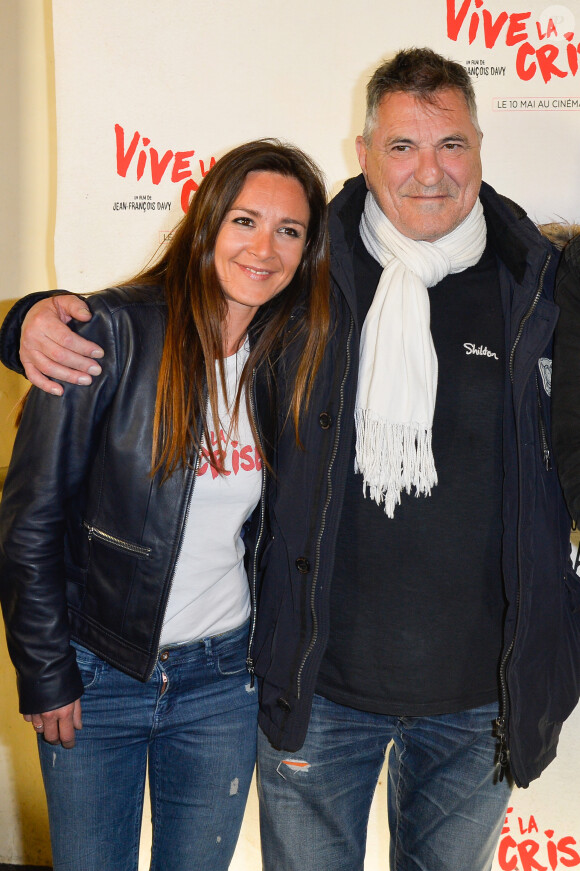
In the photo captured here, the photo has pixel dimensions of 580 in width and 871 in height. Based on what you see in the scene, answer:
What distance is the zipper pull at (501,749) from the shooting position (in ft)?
4.78

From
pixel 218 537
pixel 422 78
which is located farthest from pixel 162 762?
pixel 422 78

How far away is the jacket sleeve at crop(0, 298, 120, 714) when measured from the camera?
4.26 ft

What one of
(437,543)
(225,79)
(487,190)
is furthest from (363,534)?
(225,79)

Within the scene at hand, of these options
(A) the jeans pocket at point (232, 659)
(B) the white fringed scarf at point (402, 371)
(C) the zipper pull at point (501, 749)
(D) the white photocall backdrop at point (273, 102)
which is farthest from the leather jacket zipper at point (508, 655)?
(D) the white photocall backdrop at point (273, 102)

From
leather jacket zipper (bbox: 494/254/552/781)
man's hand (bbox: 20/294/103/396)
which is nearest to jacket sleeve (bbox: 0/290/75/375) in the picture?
man's hand (bbox: 20/294/103/396)

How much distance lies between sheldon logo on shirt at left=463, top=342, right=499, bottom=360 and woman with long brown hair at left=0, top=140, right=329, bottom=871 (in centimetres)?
29

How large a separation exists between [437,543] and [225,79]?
1.33 metres

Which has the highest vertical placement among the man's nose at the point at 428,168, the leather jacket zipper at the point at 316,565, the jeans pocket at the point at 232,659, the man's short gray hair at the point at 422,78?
the man's short gray hair at the point at 422,78

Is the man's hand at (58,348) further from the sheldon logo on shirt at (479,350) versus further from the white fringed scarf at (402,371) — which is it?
the sheldon logo on shirt at (479,350)

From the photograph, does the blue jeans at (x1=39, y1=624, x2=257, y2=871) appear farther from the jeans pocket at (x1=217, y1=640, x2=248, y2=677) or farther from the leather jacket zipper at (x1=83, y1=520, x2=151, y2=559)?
the leather jacket zipper at (x1=83, y1=520, x2=151, y2=559)

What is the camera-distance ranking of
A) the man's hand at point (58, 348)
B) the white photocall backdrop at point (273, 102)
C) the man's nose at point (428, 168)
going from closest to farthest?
the man's hand at point (58, 348) → the man's nose at point (428, 168) → the white photocall backdrop at point (273, 102)

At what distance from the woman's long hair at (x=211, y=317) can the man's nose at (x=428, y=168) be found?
20 cm

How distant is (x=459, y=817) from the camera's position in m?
1.54

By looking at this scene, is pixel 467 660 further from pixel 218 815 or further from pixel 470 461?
pixel 218 815
